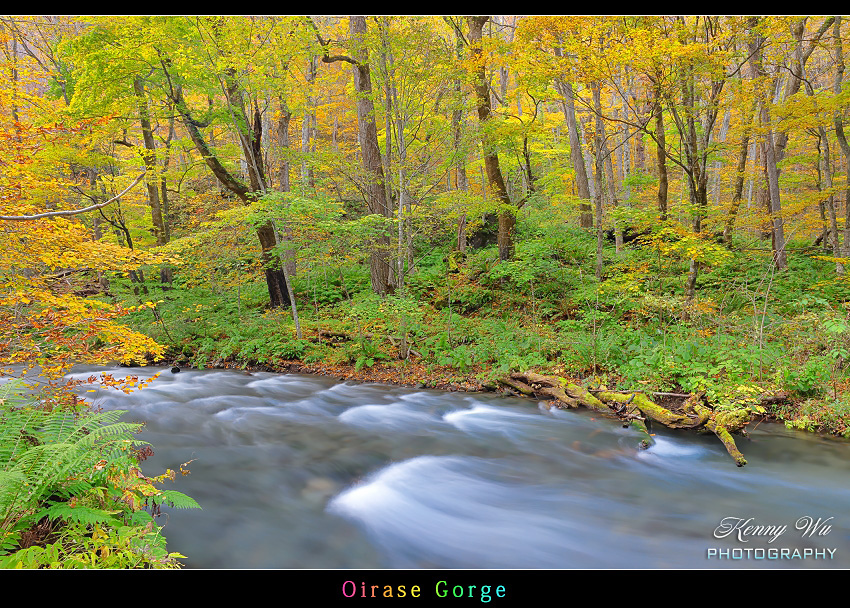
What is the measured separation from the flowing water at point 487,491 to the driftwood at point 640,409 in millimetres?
176

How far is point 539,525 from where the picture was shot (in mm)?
3855

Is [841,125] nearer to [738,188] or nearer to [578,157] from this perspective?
[738,188]

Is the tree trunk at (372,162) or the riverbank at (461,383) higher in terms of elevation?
the tree trunk at (372,162)

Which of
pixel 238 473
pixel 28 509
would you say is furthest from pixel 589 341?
pixel 28 509

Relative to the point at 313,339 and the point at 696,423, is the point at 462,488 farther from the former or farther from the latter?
the point at 313,339

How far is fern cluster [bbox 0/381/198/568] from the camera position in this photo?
2.45 meters

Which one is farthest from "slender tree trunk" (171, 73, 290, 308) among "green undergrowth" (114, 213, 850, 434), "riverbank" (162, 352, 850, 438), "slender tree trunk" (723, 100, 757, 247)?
"slender tree trunk" (723, 100, 757, 247)

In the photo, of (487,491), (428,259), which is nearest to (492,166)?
(428,259)

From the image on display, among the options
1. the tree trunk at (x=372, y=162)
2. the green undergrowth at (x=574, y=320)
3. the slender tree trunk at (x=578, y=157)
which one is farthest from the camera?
the slender tree trunk at (x=578, y=157)

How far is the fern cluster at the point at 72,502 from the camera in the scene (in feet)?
8.03

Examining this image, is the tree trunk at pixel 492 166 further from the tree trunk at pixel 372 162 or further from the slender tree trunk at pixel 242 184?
the slender tree trunk at pixel 242 184

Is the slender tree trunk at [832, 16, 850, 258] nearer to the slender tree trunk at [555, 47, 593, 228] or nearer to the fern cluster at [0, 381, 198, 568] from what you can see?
the slender tree trunk at [555, 47, 593, 228]

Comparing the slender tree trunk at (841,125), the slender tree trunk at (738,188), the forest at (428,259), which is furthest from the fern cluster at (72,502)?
the slender tree trunk at (841,125)
